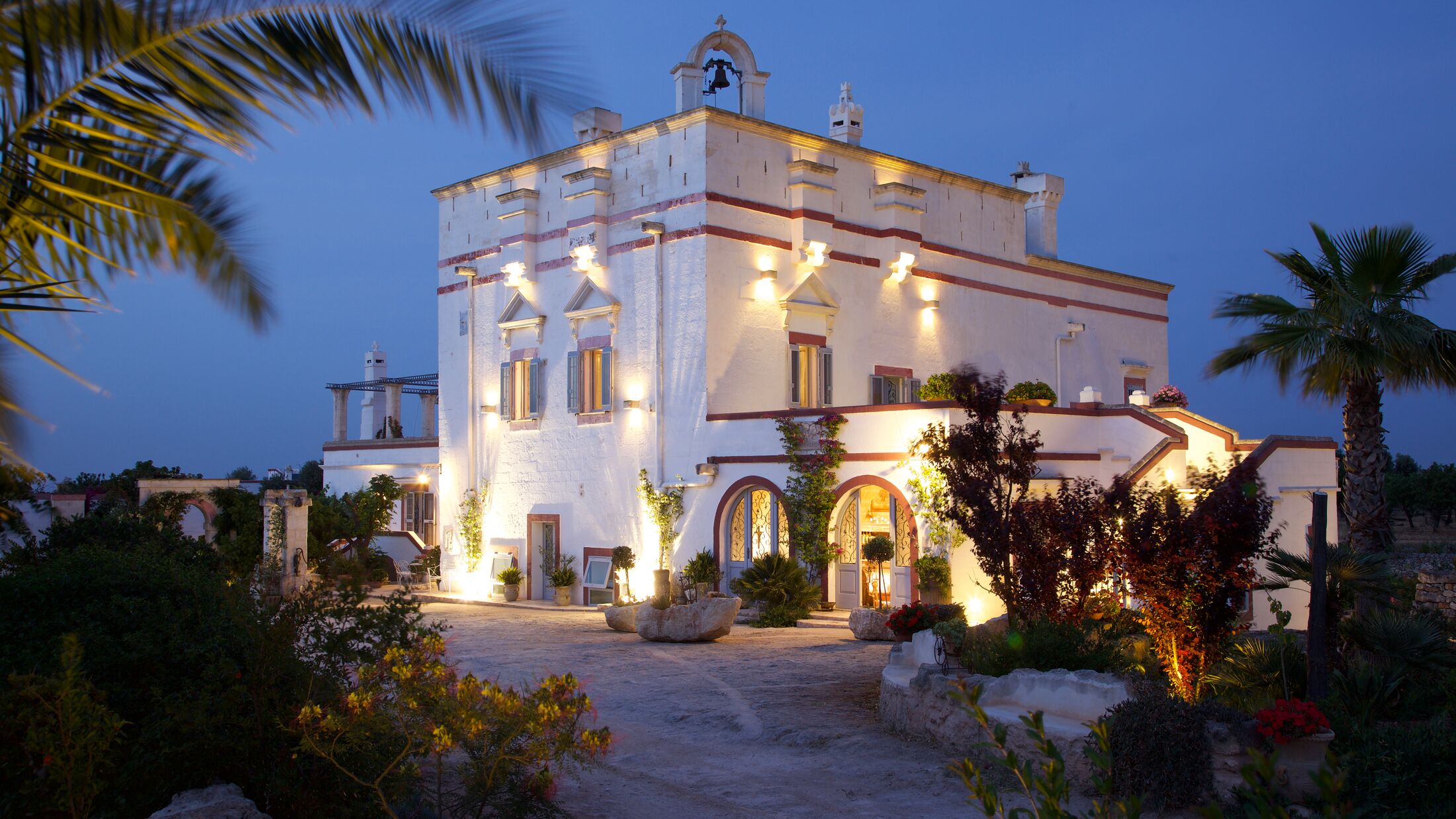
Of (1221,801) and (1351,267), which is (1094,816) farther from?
(1351,267)

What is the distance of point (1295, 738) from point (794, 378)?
50.3ft

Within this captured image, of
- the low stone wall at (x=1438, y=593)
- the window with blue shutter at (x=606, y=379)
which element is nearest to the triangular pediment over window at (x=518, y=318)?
the window with blue shutter at (x=606, y=379)

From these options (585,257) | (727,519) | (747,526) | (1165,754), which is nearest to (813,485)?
(747,526)

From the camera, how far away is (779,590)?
19.2 m

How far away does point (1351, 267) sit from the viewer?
1459 centimetres

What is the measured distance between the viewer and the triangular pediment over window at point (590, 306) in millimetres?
22969

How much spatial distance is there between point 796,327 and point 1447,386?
1140cm

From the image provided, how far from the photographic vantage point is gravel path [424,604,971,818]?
8.55 meters

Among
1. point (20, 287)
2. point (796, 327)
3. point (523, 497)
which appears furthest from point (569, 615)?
point (20, 287)

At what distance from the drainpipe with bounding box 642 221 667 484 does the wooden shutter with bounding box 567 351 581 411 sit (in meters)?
2.23

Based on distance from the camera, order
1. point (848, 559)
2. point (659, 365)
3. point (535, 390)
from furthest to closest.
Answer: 1. point (535, 390)
2. point (659, 365)
3. point (848, 559)

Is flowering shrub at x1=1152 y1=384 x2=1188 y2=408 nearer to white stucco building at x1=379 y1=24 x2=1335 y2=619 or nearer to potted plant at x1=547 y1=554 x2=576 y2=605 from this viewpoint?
white stucco building at x1=379 y1=24 x2=1335 y2=619

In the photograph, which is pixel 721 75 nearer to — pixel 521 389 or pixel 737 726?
pixel 521 389

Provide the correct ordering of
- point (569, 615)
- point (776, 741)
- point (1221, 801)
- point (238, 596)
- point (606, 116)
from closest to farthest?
point (238, 596) → point (1221, 801) → point (776, 741) → point (569, 615) → point (606, 116)
